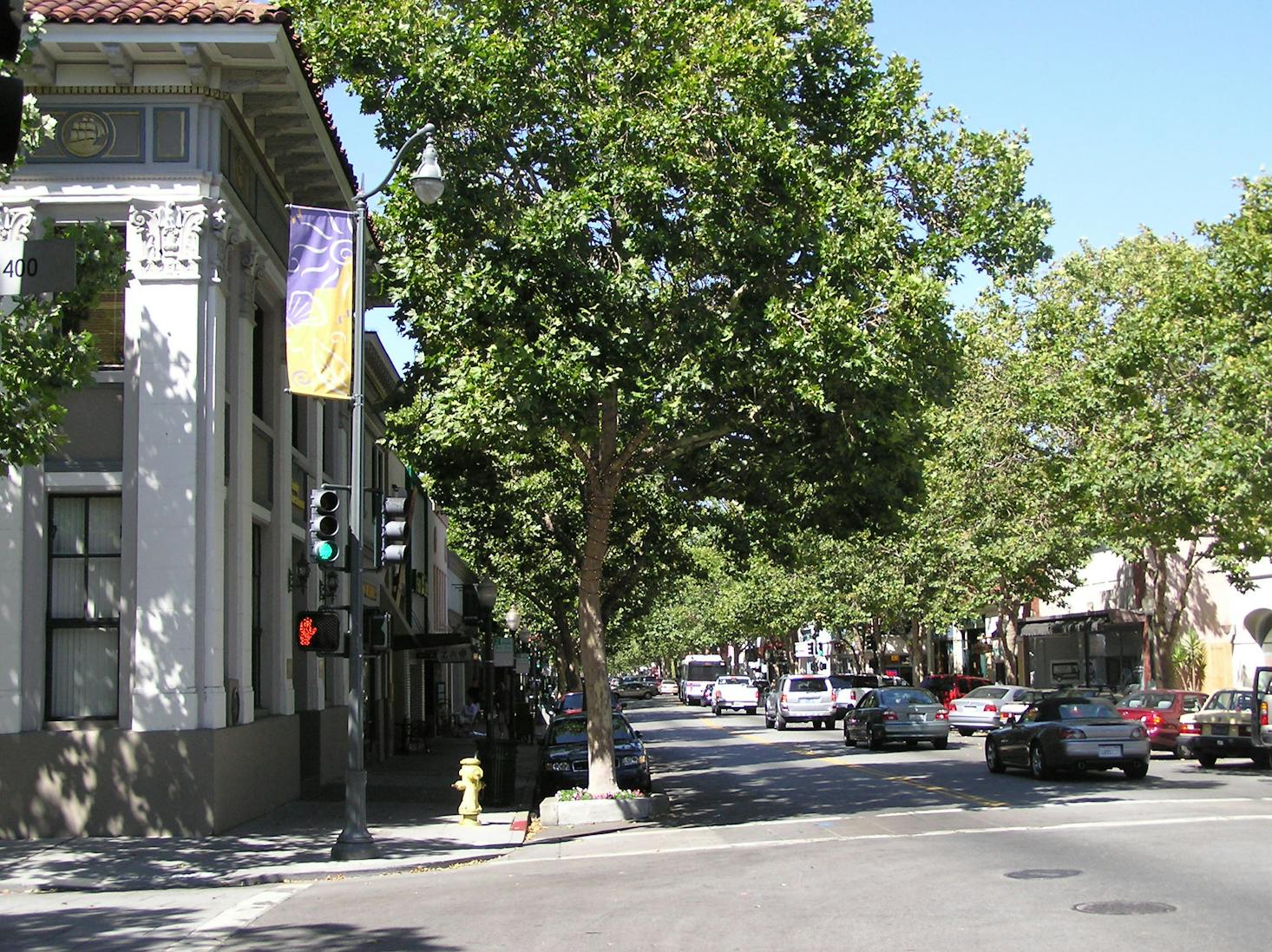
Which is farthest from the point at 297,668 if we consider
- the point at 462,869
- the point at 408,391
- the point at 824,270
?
the point at 824,270

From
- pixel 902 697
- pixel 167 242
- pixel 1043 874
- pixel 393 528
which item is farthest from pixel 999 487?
pixel 1043 874

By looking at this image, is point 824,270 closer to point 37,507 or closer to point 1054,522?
point 37,507

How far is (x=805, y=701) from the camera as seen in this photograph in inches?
1848

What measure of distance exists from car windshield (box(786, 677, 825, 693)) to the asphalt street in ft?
86.6

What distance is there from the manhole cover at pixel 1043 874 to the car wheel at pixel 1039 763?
11.1 meters

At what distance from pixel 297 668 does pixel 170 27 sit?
36.0ft

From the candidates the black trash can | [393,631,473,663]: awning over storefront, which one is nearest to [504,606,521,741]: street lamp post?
[393,631,473,663]: awning over storefront

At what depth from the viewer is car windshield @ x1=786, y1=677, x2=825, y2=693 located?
4731cm

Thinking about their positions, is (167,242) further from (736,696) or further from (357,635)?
(736,696)

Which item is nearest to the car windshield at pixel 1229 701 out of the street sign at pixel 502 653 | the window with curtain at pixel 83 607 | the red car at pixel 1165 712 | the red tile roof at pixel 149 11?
the red car at pixel 1165 712

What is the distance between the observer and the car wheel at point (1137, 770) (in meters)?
23.1

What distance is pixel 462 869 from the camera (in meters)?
15.1

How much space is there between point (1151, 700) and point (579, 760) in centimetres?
1485

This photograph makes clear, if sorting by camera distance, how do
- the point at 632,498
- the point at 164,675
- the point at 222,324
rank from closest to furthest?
the point at 164,675, the point at 222,324, the point at 632,498
